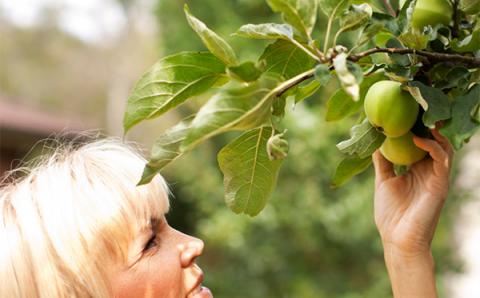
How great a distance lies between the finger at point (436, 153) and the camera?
4.09 feet

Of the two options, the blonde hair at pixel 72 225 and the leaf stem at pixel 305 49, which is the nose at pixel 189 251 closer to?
the blonde hair at pixel 72 225

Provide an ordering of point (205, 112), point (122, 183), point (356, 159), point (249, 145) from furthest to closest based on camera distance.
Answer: point (122, 183), point (356, 159), point (249, 145), point (205, 112)

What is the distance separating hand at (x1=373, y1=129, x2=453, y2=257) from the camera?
4.70ft

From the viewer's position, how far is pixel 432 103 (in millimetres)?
1055

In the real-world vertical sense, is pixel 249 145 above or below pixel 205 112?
below

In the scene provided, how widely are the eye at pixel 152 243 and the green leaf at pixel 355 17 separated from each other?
2.69 feet

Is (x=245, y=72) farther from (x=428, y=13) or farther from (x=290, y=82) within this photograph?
(x=428, y=13)

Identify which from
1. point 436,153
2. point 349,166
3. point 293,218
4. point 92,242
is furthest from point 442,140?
point 293,218

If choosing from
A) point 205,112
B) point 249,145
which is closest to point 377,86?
point 249,145

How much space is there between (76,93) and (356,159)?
24296mm

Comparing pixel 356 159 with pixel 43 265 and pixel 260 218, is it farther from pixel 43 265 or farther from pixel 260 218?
pixel 260 218

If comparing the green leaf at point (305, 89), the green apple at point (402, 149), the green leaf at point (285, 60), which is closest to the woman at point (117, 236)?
the green apple at point (402, 149)

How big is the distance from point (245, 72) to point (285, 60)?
14 cm

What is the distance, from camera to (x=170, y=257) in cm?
161
